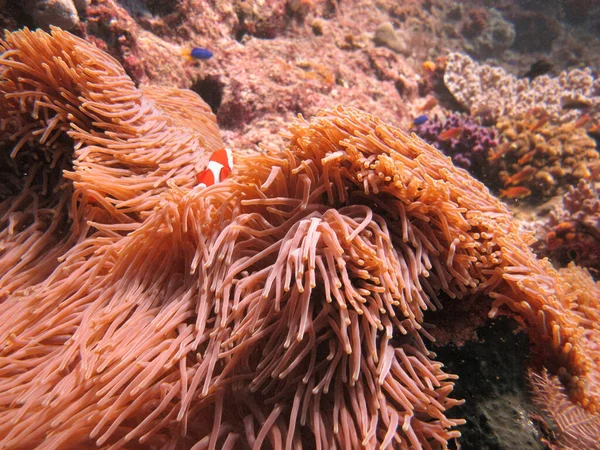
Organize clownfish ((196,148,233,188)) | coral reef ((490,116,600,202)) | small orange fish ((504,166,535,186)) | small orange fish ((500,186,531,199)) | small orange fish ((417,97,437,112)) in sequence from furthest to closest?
small orange fish ((417,97,437,112)) → coral reef ((490,116,600,202)) → small orange fish ((504,166,535,186)) → small orange fish ((500,186,531,199)) → clownfish ((196,148,233,188))

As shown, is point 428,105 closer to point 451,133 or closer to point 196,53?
point 451,133

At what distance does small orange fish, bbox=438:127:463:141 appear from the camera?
5738 mm

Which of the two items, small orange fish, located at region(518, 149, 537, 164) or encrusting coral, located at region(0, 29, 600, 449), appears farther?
small orange fish, located at region(518, 149, 537, 164)

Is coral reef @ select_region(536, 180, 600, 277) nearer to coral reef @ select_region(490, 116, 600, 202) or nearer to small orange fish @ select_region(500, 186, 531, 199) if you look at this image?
small orange fish @ select_region(500, 186, 531, 199)

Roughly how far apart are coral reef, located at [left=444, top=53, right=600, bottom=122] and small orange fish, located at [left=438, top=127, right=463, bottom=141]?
1.98 metres

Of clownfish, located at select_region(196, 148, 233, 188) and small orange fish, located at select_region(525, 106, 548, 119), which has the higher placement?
clownfish, located at select_region(196, 148, 233, 188)

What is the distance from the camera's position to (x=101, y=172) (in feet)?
7.34

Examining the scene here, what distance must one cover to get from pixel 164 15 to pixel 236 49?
0.98 metres

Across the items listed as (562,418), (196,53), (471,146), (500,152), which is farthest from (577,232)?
(196,53)

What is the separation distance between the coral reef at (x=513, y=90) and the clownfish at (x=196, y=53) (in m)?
5.34

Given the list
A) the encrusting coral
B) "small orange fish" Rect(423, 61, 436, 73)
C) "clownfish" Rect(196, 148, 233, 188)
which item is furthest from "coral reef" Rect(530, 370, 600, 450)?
"small orange fish" Rect(423, 61, 436, 73)

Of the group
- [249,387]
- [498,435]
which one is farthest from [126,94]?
[498,435]

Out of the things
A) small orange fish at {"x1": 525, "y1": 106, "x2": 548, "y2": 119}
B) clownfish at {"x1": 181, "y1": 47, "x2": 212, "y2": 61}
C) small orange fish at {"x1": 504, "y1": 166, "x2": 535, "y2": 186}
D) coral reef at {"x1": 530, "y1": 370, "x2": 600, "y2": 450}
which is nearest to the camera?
coral reef at {"x1": 530, "y1": 370, "x2": 600, "y2": 450}

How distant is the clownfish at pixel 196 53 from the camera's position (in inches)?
180
